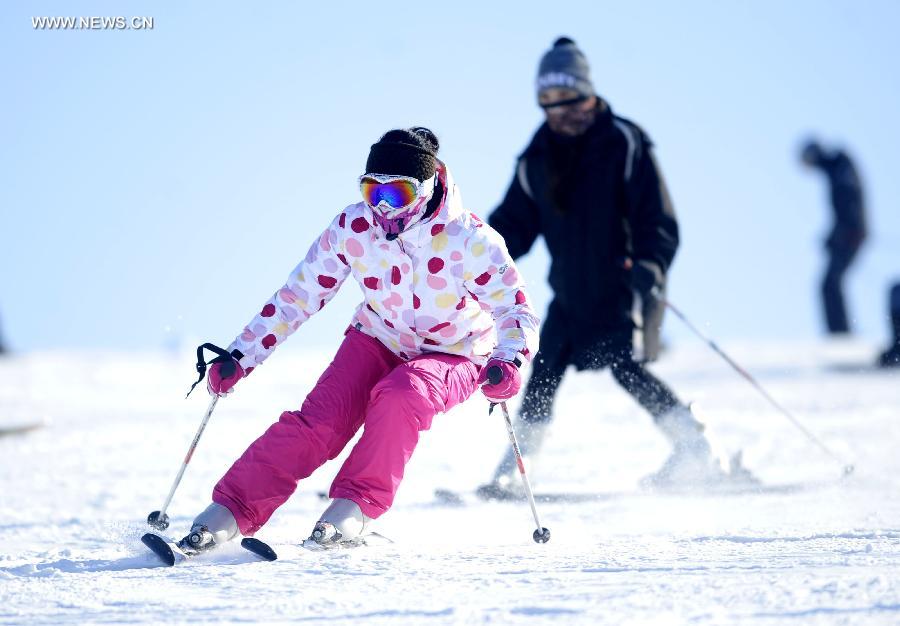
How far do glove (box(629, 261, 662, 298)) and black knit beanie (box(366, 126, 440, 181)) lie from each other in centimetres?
158

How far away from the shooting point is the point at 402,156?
3.67 meters

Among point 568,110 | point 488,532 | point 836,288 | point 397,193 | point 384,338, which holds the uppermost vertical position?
point 568,110

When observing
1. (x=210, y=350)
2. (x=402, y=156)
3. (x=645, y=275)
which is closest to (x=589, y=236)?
(x=645, y=275)

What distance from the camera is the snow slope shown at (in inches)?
109

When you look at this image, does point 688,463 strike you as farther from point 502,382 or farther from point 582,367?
point 502,382

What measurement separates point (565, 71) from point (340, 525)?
2.46 m

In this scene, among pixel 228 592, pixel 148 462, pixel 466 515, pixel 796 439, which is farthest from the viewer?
pixel 796 439

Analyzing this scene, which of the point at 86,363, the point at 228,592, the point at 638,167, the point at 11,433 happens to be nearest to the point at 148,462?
the point at 11,433

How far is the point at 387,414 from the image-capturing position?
11.5 feet

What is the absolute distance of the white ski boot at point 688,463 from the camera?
17.2 ft

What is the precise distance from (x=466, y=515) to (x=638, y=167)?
1611mm

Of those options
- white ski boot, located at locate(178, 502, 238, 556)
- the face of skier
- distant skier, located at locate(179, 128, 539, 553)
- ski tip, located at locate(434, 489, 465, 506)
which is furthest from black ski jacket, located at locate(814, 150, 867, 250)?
white ski boot, located at locate(178, 502, 238, 556)

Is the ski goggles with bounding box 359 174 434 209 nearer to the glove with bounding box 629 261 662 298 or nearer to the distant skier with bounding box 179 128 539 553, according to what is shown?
the distant skier with bounding box 179 128 539 553

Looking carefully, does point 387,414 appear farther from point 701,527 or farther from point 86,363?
point 86,363
